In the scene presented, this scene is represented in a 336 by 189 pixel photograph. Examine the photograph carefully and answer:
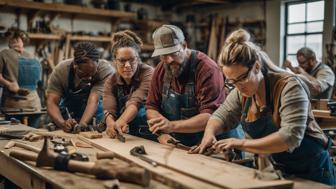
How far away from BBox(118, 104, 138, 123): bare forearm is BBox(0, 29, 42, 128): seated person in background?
3474mm

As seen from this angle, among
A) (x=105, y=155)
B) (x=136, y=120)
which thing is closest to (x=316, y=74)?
(x=136, y=120)

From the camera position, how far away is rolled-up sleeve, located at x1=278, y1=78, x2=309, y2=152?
7.54ft

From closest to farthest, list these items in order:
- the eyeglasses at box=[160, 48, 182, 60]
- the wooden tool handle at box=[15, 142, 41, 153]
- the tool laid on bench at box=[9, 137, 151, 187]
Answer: the tool laid on bench at box=[9, 137, 151, 187]
the wooden tool handle at box=[15, 142, 41, 153]
the eyeglasses at box=[160, 48, 182, 60]

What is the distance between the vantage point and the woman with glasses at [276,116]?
2324 millimetres

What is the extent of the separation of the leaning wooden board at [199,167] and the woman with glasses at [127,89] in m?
0.47

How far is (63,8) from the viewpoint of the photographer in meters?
8.12

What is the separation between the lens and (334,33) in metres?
7.98

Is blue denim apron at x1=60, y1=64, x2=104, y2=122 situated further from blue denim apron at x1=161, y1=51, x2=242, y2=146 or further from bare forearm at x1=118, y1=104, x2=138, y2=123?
blue denim apron at x1=161, y1=51, x2=242, y2=146

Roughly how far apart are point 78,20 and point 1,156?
19.9ft

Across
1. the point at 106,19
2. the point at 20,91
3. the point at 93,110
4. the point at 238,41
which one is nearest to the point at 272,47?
the point at 106,19

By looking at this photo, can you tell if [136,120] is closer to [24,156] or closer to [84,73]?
[84,73]

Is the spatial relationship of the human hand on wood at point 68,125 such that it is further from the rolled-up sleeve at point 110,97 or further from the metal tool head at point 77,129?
the rolled-up sleeve at point 110,97

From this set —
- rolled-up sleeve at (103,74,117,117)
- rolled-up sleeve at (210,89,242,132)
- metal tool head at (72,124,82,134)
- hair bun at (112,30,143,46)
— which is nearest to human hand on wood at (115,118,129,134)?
rolled-up sleeve at (103,74,117,117)

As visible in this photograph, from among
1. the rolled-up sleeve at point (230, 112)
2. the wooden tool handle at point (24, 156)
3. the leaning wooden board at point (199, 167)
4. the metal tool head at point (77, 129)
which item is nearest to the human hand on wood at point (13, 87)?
the metal tool head at point (77, 129)
